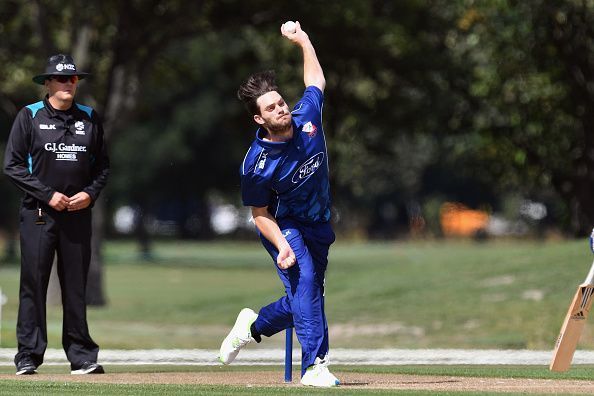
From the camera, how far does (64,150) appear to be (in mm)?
12195

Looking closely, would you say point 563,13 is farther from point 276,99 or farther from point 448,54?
point 276,99

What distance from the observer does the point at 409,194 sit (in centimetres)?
9775

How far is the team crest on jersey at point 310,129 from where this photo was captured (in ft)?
35.2

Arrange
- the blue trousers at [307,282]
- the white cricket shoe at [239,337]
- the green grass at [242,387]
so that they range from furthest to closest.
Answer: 1. the white cricket shoe at [239,337]
2. the blue trousers at [307,282]
3. the green grass at [242,387]

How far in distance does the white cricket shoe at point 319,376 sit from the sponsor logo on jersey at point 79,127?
9.05 feet

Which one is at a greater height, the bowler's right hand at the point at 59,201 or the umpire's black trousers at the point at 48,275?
the bowler's right hand at the point at 59,201

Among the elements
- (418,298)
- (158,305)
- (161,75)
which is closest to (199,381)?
(418,298)

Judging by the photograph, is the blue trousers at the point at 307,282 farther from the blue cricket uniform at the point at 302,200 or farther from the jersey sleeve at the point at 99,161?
the jersey sleeve at the point at 99,161

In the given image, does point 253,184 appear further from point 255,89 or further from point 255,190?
point 255,89

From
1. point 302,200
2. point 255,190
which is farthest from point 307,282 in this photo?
point 255,190

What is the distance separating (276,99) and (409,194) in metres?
87.4

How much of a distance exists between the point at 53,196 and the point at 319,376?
258cm

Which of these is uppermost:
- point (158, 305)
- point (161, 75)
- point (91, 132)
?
point (161, 75)

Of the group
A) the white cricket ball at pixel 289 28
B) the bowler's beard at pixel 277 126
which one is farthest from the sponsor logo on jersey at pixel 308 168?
the white cricket ball at pixel 289 28
